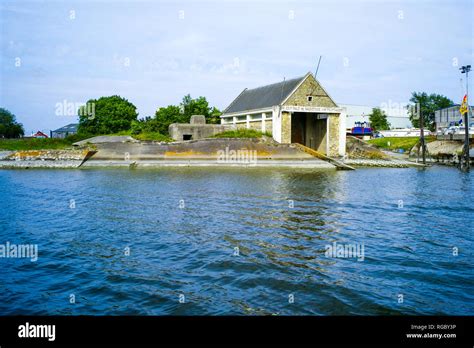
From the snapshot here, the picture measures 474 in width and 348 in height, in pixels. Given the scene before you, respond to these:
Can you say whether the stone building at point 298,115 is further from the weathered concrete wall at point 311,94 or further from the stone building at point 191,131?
the stone building at point 191,131

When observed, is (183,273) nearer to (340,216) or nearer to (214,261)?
(214,261)

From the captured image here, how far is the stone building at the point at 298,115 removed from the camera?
5591cm

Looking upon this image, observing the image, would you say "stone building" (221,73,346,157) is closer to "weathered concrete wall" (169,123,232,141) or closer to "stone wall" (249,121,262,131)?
"stone wall" (249,121,262,131)

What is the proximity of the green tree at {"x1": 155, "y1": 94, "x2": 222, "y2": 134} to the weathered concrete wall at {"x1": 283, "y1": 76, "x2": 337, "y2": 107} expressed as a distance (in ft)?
74.6

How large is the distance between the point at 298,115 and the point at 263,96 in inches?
249

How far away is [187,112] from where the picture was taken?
77.8 metres

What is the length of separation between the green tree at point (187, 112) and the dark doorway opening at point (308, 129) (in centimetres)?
1730

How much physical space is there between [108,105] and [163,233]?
267 feet

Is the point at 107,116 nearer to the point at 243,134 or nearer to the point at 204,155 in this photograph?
the point at 243,134

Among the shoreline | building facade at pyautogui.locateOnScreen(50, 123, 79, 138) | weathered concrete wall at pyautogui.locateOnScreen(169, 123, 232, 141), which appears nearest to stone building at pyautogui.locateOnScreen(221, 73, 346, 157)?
weathered concrete wall at pyautogui.locateOnScreen(169, 123, 232, 141)

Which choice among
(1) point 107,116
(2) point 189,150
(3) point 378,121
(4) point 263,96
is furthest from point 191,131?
(3) point 378,121

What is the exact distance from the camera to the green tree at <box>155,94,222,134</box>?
74938 mm

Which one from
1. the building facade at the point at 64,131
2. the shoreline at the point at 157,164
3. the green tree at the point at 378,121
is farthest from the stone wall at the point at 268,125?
the building facade at the point at 64,131
